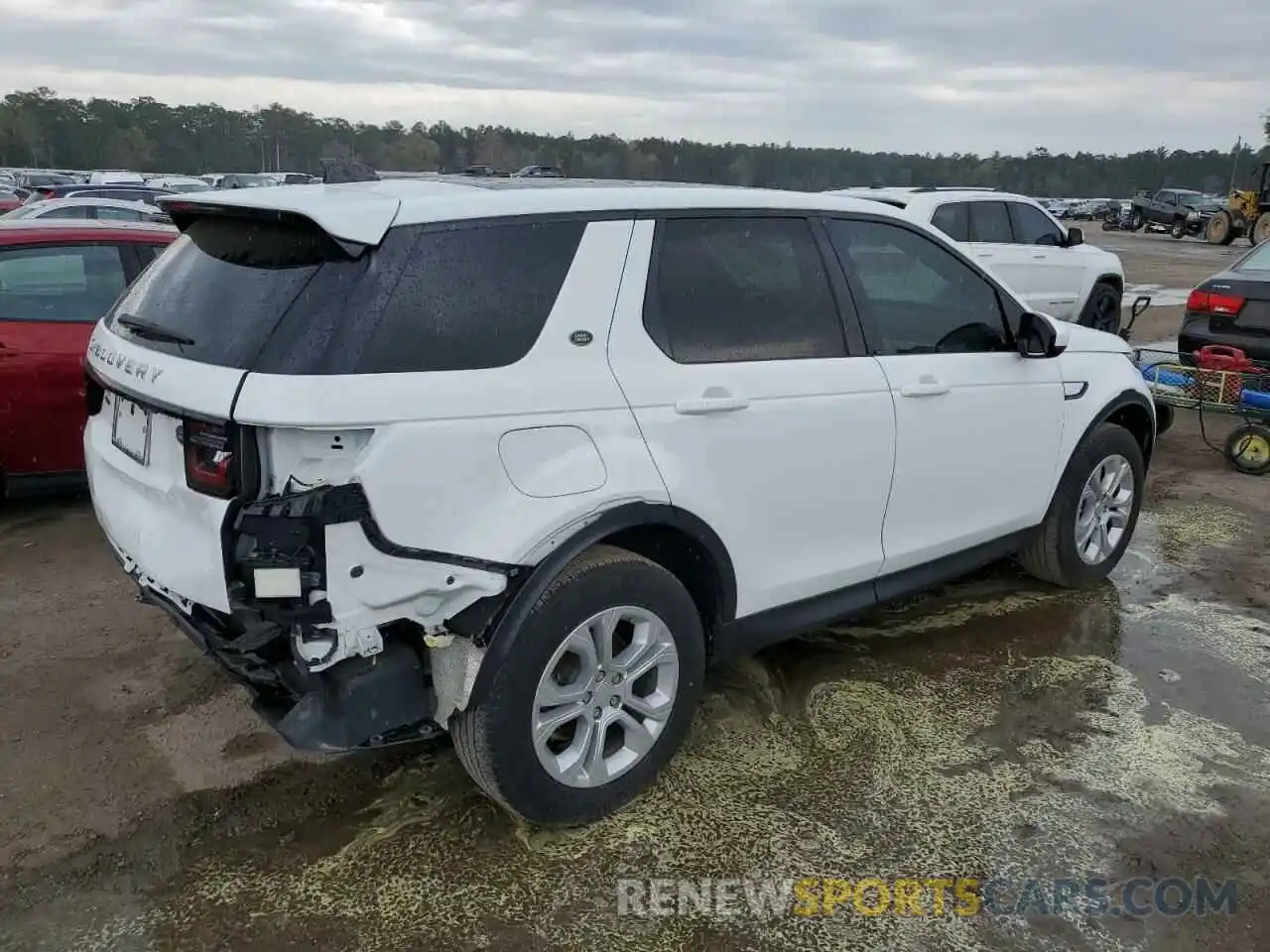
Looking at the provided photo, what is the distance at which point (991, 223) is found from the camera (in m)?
10.9

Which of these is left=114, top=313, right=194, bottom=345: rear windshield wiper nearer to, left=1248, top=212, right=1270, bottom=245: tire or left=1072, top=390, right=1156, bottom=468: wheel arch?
left=1072, top=390, right=1156, bottom=468: wheel arch

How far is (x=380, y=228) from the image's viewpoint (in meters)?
2.55

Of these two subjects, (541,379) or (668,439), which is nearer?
(541,379)

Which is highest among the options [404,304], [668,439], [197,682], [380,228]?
[380,228]

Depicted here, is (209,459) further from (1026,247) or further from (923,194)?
(1026,247)

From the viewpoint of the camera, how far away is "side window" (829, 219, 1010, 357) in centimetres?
362

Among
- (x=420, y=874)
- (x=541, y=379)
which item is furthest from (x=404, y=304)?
(x=420, y=874)

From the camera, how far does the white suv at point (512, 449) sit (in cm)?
242

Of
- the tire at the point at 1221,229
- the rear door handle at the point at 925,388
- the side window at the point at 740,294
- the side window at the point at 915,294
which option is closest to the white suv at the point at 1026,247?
the side window at the point at 915,294

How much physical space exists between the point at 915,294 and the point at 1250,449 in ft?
14.4

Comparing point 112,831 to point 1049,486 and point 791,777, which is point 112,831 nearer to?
point 791,777

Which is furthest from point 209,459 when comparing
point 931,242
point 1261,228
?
point 1261,228

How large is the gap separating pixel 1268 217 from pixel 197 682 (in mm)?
35619

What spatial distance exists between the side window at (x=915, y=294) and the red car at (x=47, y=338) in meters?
3.90
